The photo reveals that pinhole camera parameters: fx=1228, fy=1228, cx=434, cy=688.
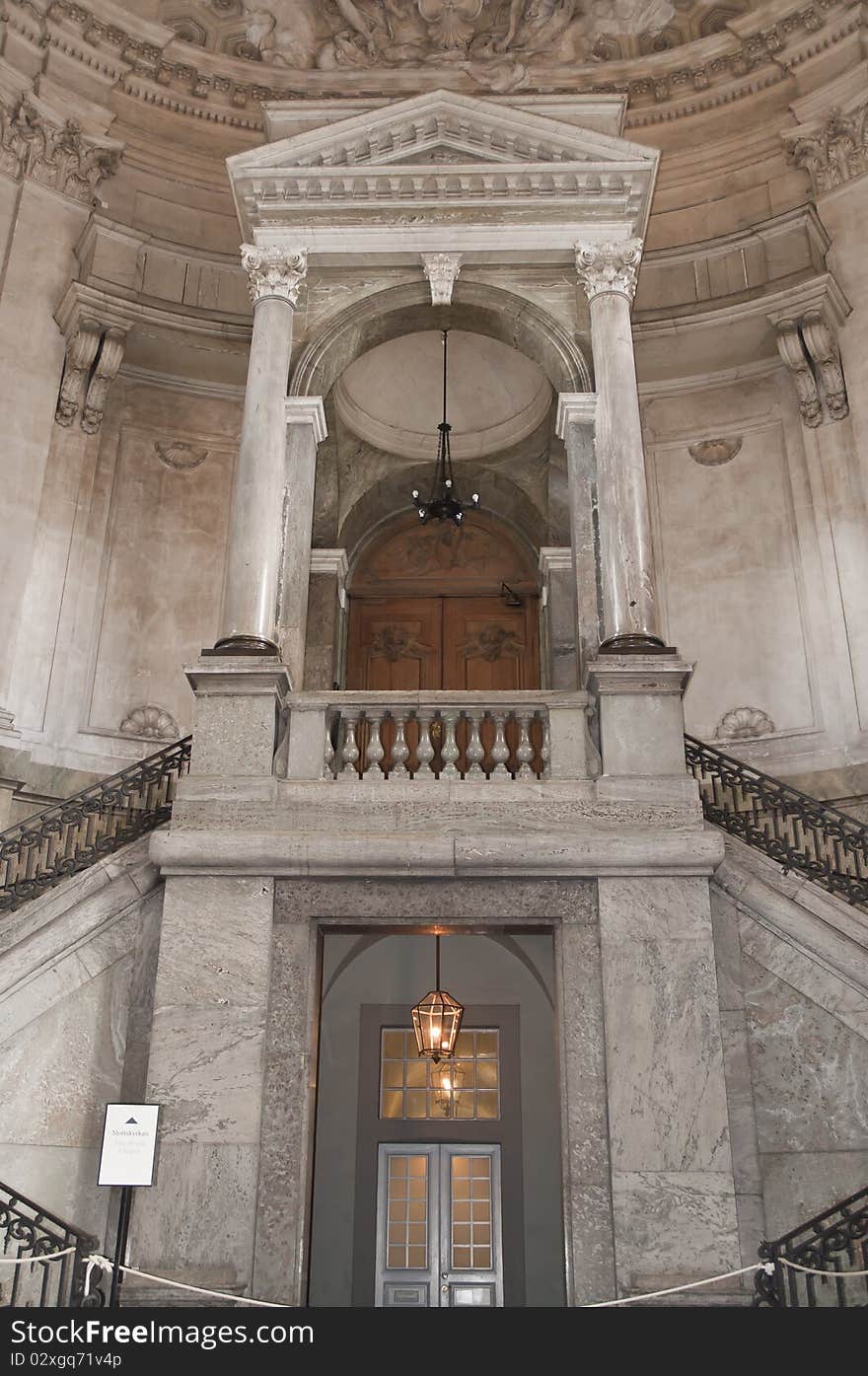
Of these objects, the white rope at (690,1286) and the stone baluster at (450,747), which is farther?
the stone baluster at (450,747)

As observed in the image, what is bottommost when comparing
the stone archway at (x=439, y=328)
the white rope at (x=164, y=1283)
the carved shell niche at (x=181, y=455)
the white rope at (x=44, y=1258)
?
the white rope at (x=164, y=1283)

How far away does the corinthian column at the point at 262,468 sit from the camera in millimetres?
9867

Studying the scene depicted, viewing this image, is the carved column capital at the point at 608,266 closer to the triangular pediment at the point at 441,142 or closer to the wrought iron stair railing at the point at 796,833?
the triangular pediment at the point at 441,142

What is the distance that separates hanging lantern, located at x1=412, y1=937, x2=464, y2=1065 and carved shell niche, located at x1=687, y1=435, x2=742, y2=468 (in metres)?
7.04

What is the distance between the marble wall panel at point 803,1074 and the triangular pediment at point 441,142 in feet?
25.3

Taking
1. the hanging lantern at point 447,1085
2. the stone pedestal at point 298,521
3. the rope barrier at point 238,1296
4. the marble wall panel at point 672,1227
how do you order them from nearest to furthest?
the rope barrier at point 238,1296 < the marble wall panel at point 672,1227 < the stone pedestal at point 298,521 < the hanging lantern at point 447,1085

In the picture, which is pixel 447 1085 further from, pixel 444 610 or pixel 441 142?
pixel 441 142

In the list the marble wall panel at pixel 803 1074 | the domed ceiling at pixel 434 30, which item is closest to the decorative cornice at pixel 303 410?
the marble wall panel at pixel 803 1074

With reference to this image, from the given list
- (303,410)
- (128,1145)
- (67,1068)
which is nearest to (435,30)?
(303,410)

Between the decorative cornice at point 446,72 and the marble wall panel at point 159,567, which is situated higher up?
the decorative cornice at point 446,72

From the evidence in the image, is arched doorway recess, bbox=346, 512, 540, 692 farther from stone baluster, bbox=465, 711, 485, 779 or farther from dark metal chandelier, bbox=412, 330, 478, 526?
stone baluster, bbox=465, 711, 485, 779

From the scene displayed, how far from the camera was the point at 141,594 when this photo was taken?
45.4 ft
